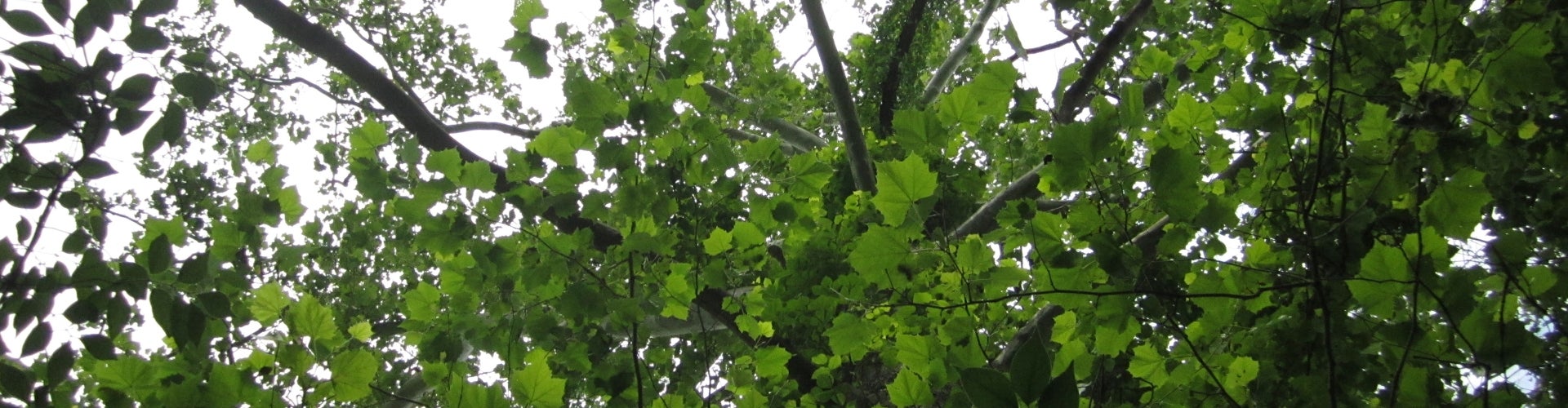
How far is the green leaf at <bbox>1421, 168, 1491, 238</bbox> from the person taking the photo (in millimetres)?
1082

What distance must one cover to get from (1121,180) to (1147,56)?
1.85 ft

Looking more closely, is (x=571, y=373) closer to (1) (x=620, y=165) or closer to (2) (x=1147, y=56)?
(1) (x=620, y=165)

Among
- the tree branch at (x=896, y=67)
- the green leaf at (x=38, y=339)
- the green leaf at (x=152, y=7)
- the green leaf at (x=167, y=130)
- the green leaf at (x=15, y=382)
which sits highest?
the tree branch at (x=896, y=67)

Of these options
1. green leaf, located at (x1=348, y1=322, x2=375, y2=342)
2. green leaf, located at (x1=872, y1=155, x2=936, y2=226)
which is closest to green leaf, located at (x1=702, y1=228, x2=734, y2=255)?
green leaf, located at (x1=872, y1=155, x2=936, y2=226)

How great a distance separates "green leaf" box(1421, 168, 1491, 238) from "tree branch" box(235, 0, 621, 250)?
6.19 feet

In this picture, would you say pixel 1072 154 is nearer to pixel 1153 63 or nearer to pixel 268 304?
pixel 1153 63

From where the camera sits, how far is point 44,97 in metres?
0.98

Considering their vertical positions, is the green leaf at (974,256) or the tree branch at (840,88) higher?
the tree branch at (840,88)

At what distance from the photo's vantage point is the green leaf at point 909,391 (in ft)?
4.98

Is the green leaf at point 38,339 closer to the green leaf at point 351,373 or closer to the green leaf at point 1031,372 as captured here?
the green leaf at point 351,373

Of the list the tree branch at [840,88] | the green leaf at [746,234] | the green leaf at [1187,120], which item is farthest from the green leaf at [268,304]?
the tree branch at [840,88]

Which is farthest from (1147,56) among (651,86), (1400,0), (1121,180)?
(651,86)

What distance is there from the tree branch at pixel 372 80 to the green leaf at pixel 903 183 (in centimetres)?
131

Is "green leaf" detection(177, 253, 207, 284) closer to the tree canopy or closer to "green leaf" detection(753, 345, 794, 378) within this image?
the tree canopy
